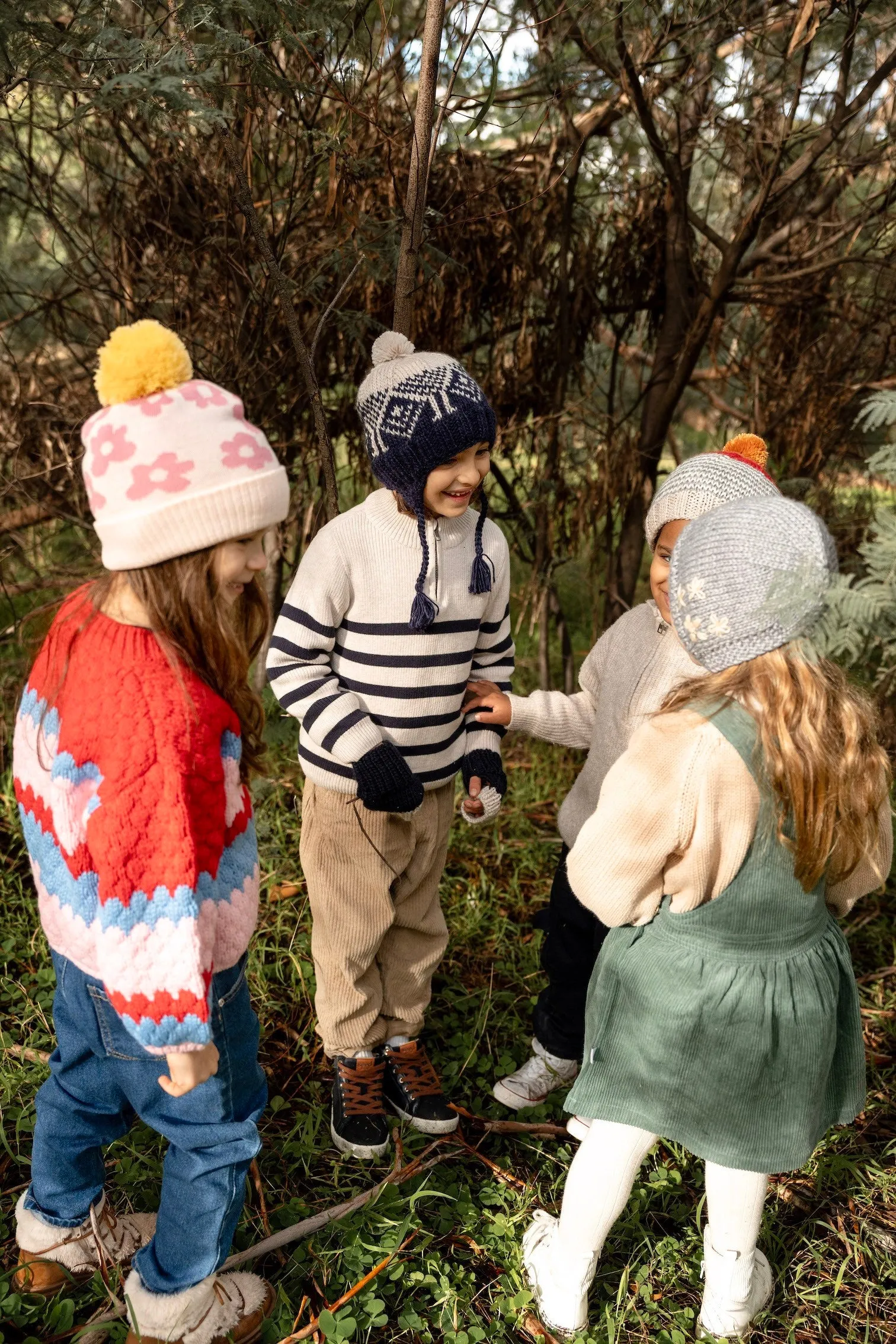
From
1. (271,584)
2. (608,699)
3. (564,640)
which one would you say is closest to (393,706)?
(608,699)

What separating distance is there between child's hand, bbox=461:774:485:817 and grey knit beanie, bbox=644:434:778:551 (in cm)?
67

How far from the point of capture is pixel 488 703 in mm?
2244

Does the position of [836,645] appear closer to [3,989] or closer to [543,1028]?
[543,1028]

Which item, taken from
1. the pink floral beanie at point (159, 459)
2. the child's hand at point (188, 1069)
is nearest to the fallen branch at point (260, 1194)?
the child's hand at point (188, 1069)

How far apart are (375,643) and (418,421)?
46cm

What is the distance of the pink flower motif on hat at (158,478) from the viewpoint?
1354 mm

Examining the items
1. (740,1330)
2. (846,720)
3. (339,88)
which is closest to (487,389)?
(339,88)

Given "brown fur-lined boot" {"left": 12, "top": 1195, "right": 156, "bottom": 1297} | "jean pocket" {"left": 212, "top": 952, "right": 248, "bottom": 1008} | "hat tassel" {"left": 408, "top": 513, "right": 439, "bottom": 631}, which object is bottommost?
"brown fur-lined boot" {"left": 12, "top": 1195, "right": 156, "bottom": 1297}

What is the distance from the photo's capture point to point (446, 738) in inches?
87.7

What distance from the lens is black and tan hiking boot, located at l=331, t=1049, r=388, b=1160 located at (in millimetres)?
2256

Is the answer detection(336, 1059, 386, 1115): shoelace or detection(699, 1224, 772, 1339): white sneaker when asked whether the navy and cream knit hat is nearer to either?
detection(336, 1059, 386, 1115): shoelace

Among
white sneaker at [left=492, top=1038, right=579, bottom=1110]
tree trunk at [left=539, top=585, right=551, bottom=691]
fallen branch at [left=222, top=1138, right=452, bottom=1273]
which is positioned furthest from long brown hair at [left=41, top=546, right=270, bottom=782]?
tree trunk at [left=539, top=585, right=551, bottom=691]

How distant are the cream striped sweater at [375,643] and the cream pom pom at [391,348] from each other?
0.28 m

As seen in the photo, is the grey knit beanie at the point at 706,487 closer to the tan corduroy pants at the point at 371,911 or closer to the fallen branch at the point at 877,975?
the tan corduroy pants at the point at 371,911
